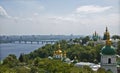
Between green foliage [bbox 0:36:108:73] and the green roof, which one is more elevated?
the green roof

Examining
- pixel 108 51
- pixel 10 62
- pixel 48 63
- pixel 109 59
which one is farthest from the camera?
pixel 10 62

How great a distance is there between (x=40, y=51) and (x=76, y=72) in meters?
27.7

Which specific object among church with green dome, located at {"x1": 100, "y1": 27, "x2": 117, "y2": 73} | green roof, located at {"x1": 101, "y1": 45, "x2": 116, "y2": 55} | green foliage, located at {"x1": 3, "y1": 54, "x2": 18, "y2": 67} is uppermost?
green roof, located at {"x1": 101, "y1": 45, "x2": 116, "y2": 55}

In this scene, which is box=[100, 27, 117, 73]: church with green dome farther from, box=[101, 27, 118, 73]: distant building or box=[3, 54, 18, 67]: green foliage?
box=[3, 54, 18, 67]: green foliage

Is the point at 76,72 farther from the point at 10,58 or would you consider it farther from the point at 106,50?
the point at 10,58

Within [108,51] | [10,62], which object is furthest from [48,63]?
[10,62]

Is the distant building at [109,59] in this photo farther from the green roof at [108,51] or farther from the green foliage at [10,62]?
the green foliage at [10,62]

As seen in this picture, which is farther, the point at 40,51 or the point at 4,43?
the point at 4,43

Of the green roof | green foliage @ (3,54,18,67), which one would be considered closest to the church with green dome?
the green roof

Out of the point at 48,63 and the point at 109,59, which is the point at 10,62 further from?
the point at 109,59

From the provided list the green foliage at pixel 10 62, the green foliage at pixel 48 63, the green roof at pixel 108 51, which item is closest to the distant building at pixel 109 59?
the green roof at pixel 108 51

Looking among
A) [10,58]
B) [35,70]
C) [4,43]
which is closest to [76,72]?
[35,70]

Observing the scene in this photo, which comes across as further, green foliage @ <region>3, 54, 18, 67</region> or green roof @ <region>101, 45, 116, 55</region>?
green foliage @ <region>3, 54, 18, 67</region>

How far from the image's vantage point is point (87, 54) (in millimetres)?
37156
